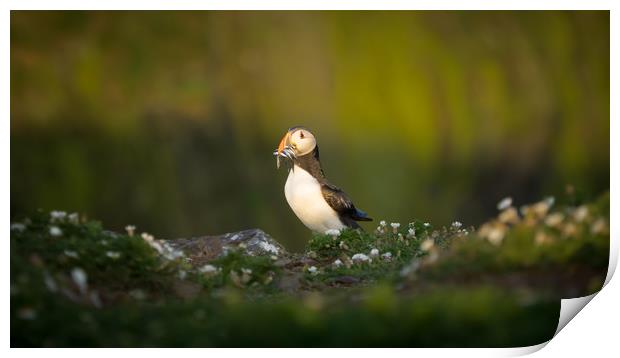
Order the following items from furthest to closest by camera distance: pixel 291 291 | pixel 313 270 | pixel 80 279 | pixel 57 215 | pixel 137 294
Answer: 1. pixel 313 270
2. pixel 291 291
3. pixel 57 215
4. pixel 137 294
5. pixel 80 279

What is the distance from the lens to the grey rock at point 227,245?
231 inches

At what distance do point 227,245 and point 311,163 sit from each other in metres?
0.73

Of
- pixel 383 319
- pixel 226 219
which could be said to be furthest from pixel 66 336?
pixel 226 219

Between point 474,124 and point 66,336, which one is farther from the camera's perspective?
point 474,124

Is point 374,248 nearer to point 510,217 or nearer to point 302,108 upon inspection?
point 302,108

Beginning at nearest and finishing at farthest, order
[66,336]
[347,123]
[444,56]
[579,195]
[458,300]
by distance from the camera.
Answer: [458,300] → [66,336] → [579,195] → [444,56] → [347,123]

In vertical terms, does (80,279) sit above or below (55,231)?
below

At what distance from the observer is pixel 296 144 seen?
19.9 ft

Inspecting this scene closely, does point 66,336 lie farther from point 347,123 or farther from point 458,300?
point 347,123

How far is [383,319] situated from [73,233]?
69.5 inches

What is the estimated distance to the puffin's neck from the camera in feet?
20.1

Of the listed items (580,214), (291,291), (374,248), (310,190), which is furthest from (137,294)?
(580,214)

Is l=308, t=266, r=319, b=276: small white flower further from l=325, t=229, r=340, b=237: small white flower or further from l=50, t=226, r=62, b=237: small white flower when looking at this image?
l=50, t=226, r=62, b=237: small white flower

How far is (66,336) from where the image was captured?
421cm
